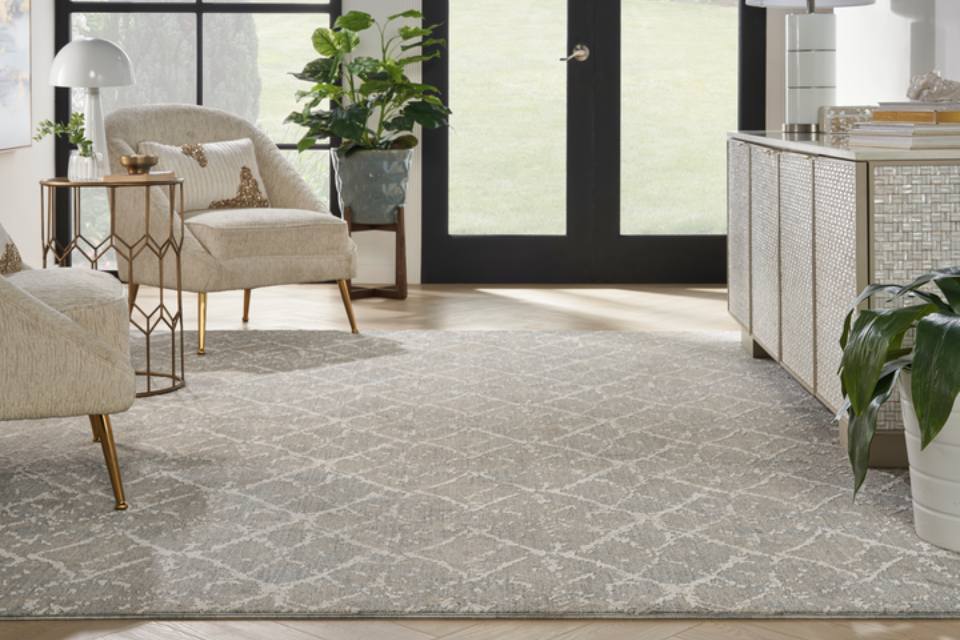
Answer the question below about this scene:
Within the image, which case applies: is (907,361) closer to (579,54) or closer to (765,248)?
(765,248)

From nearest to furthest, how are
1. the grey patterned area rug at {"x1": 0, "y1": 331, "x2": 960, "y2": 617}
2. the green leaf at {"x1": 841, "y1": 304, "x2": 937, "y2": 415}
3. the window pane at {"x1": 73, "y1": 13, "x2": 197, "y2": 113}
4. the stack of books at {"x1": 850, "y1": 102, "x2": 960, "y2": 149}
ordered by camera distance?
the grey patterned area rug at {"x1": 0, "y1": 331, "x2": 960, "y2": 617} < the green leaf at {"x1": 841, "y1": 304, "x2": 937, "y2": 415} < the stack of books at {"x1": 850, "y1": 102, "x2": 960, "y2": 149} < the window pane at {"x1": 73, "y1": 13, "x2": 197, "y2": 113}

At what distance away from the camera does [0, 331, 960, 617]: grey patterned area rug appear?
2.25 metres

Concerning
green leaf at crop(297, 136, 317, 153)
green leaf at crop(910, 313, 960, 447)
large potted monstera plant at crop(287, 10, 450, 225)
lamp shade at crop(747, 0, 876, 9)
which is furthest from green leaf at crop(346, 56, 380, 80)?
green leaf at crop(910, 313, 960, 447)

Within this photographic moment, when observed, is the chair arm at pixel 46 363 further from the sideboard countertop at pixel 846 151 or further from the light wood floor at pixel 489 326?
the sideboard countertop at pixel 846 151

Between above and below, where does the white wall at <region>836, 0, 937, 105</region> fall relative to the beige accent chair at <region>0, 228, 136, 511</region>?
above

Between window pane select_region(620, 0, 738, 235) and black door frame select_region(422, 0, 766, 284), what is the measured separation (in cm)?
7

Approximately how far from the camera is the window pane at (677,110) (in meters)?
6.78

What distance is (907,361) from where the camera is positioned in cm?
252

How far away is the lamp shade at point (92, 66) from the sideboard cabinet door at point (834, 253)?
260 cm

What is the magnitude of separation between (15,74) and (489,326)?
2663 millimetres

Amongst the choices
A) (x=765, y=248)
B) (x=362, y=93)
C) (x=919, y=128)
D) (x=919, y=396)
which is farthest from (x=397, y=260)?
(x=919, y=396)

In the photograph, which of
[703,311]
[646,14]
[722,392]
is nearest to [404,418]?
A: [722,392]

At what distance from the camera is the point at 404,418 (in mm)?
3635

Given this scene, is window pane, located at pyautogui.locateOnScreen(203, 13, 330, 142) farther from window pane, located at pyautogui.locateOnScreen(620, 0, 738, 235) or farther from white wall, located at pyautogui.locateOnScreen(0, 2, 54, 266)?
window pane, located at pyautogui.locateOnScreen(620, 0, 738, 235)
